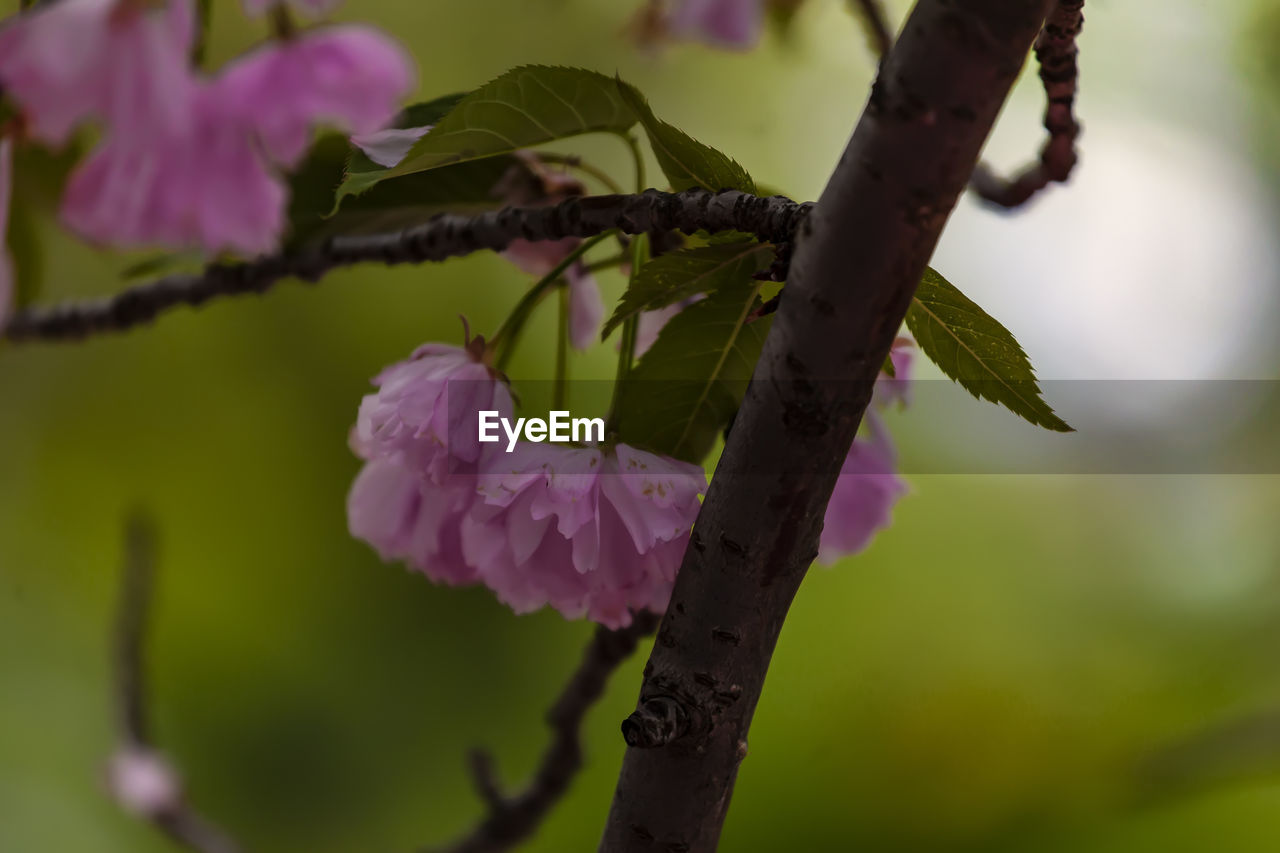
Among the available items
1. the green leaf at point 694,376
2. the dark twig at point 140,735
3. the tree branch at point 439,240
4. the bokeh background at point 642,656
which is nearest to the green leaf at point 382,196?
the tree branch at point 439,240

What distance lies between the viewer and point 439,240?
0.98ft

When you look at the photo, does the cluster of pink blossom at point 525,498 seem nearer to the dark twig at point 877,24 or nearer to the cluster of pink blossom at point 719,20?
the cluster of pink blossom at point 719,20

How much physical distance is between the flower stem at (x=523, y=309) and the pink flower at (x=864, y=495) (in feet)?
0.37

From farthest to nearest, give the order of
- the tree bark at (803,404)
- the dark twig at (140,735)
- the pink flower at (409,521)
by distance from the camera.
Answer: the dark twig at (140,735) → the pink flower at (409,521) → the tree bark at (803,404)

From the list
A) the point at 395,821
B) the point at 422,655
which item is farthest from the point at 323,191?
the point at 395,821

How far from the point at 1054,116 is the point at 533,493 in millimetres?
199

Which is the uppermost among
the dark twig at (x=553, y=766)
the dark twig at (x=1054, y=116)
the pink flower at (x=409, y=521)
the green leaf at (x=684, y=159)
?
the dark twig at (x=1054, y=116)

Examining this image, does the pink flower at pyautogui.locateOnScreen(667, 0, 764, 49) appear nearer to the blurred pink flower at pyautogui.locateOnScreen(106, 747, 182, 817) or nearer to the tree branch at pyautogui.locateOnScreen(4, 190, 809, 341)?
the tree branch at pyautogui.locateOnScreen(4, 190, 809, 341)

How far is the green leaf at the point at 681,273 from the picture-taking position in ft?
0.67

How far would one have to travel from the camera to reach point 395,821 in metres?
1.42

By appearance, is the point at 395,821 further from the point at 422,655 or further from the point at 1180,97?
the point at 1180,97

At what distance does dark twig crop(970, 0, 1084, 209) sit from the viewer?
9.4 inches

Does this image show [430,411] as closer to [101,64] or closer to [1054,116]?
[101,64]

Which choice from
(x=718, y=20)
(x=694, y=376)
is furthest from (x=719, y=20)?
(x=694, y=376)
